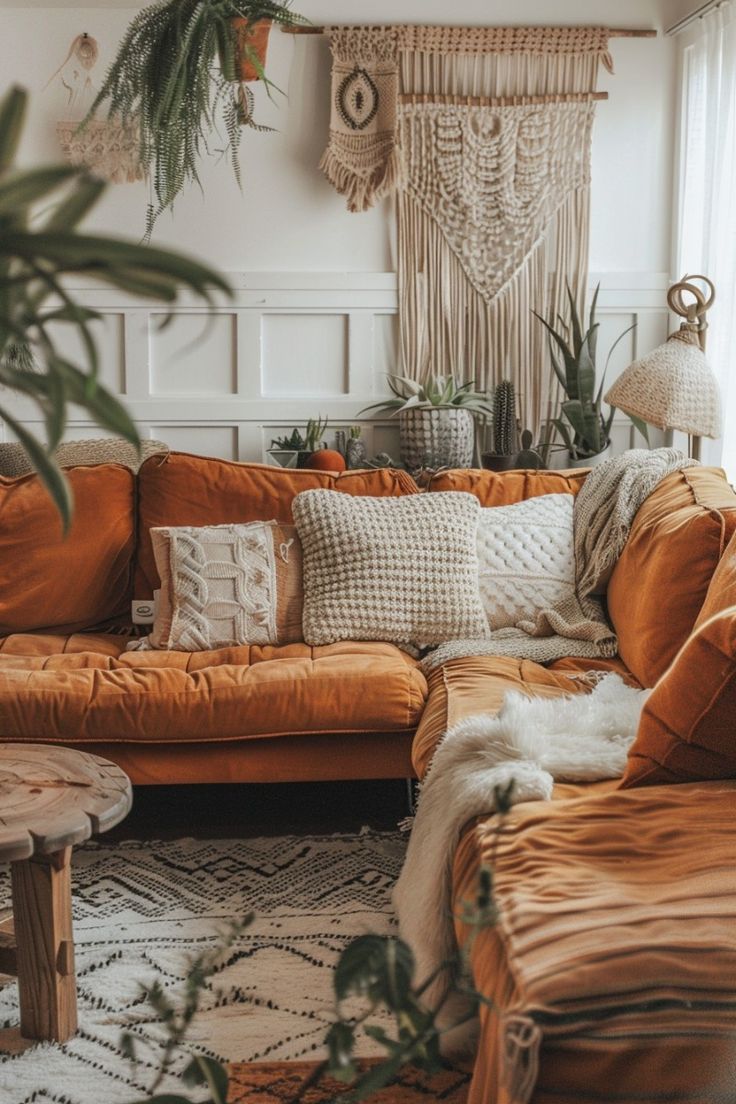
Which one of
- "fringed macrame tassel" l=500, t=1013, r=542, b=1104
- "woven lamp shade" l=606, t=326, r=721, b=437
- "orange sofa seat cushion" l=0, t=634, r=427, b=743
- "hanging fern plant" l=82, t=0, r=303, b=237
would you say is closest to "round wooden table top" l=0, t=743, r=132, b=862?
"orange sofa seat cushion" l=0, t=634, r=427, b=743

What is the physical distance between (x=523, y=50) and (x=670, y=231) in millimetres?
863

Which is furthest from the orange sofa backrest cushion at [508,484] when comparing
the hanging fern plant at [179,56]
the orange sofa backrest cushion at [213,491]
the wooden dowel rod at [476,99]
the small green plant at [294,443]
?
the wooden dowel rod at [476,99]

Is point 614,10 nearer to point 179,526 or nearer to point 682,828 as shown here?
point 179,526

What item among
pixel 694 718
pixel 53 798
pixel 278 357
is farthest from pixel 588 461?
pixel 53 798

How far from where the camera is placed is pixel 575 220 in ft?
14.1

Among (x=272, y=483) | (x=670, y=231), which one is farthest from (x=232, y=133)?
(x=670, y=231)

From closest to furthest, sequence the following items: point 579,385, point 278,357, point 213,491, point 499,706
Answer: point 499,706 → point 213,491 → point 579,385 → point 278,357

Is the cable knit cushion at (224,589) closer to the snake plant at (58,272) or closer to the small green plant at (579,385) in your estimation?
the small green plant at (579,385)

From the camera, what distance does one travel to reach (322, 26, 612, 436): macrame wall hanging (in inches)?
165

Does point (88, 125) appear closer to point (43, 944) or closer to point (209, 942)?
point (209, 942)

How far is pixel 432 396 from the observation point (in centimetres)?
404

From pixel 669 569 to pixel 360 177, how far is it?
2.39m

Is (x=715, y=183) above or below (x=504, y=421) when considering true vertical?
above

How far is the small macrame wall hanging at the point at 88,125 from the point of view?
416 centimetres
